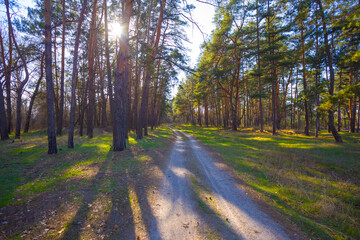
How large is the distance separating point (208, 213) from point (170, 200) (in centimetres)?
115

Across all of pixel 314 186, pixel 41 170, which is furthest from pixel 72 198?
pixel 314 186

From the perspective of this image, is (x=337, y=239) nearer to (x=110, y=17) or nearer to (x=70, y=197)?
(x=70, y=197)

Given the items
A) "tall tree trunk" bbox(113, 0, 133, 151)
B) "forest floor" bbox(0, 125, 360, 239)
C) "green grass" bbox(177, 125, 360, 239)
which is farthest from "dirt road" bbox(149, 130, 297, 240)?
"tall tree trunk" bbox(113, 0, 133, 151)

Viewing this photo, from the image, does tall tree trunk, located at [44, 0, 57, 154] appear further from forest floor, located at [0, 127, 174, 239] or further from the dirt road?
the dirt road

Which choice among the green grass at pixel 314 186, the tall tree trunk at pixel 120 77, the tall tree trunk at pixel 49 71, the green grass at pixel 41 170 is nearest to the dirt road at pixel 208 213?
the green grass at pixel 314 186

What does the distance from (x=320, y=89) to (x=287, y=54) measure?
8.93 m

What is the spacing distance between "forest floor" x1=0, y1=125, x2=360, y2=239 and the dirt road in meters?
0.02

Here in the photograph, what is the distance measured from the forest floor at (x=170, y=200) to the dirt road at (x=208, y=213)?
2 cm

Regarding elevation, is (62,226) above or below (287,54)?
below

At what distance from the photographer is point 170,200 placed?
4570 millimetres

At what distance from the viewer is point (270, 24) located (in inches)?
837

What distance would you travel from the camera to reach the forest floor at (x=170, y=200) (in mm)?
3268

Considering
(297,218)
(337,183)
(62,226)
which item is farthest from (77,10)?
(337,183)

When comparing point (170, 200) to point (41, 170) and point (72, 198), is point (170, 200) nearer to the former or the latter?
point (72, 198)
